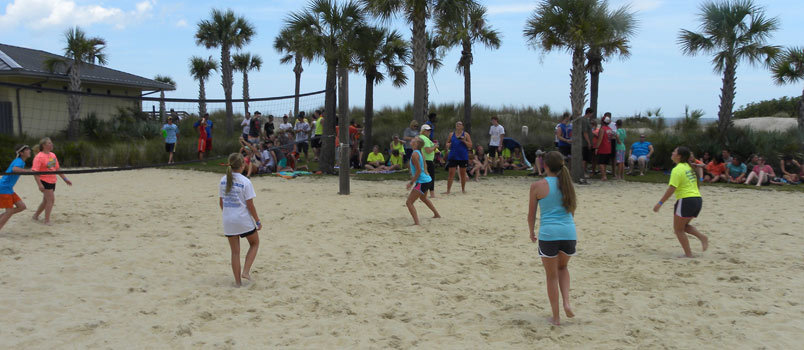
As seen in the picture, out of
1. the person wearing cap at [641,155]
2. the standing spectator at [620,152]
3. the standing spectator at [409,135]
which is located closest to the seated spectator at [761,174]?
the person wearing cap at [641,155]

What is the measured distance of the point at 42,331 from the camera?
414cm

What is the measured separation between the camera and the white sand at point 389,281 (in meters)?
4.17

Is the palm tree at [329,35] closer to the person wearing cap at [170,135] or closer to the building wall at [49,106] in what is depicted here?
the person wearing cap at [170,135]

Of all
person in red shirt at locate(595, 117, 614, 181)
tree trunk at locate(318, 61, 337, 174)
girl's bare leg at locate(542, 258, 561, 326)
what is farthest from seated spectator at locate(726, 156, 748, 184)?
girl's bare leg at locate(542, 258, 561, 326)

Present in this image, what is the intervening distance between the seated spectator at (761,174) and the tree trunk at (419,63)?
7.39 metres

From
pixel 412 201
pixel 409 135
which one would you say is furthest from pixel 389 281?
pixel 409 135

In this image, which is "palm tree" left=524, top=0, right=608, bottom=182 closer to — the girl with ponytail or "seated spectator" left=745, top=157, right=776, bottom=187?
"seated spectator" left=745, top=157, right=776, bottom=187

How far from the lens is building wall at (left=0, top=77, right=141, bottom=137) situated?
18.5m

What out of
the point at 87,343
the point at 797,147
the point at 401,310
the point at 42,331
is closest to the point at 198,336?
the point at 87,343

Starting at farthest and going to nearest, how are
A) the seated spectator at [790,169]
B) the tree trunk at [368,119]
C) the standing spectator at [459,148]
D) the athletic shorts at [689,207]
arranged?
the tree trunk at [368,119]
the seated spectator at [790,169]
the standing spectator at [459,148]
the athletic shorts at [689,207]

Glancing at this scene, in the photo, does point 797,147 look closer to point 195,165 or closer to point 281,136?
point 281,136

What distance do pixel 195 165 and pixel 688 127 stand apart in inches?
619

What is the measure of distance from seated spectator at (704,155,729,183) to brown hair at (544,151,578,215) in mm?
10565

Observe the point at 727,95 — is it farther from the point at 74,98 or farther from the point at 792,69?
the point at 74,98
